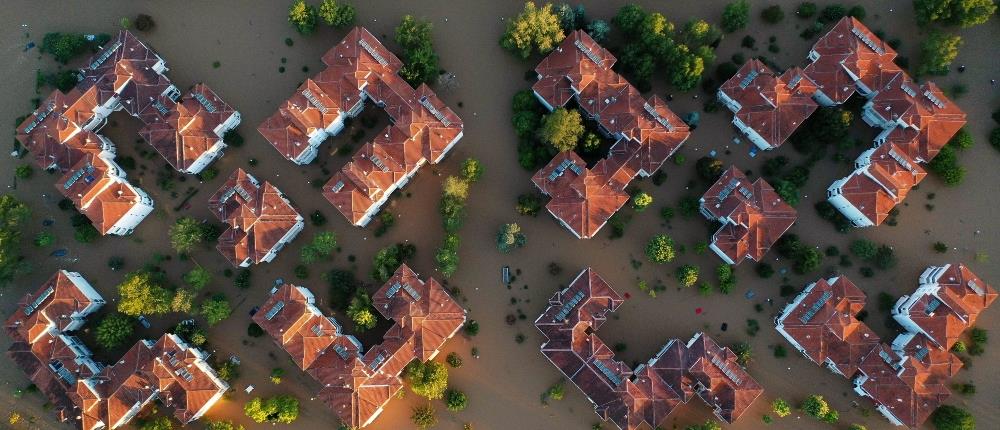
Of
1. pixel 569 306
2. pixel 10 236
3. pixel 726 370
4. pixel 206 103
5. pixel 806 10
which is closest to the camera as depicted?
pixel 726 370

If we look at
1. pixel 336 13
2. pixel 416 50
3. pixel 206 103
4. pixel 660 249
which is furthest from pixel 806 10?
pixel 206 103

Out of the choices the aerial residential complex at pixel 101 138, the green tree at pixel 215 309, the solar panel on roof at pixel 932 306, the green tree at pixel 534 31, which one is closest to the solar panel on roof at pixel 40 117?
the aerial residential complex at pixel 101 138

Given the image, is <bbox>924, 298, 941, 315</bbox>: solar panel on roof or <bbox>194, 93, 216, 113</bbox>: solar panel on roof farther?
<bbox>194, 93, 216, 113</bbox>: solar panel on roof

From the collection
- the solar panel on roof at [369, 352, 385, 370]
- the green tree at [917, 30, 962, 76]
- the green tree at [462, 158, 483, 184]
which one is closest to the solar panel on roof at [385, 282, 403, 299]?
the solar panel on roof at [369, 352, 385, 370]

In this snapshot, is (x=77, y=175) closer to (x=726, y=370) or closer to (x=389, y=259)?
(x=389, y=259)

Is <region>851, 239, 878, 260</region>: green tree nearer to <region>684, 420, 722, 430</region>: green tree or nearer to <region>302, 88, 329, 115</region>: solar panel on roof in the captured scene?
<region>684, 420, 722, 430</region>: green tree

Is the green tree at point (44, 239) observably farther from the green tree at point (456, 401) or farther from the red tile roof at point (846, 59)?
the red tile roof at point (846, 59)
